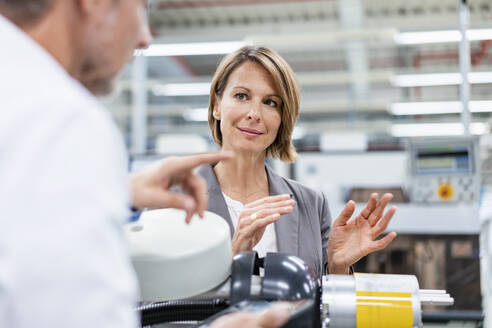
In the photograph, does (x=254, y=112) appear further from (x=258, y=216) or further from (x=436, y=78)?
(x=436, y=78)

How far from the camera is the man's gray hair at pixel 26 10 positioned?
476 mm

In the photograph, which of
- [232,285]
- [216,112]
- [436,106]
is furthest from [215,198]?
[436,106]

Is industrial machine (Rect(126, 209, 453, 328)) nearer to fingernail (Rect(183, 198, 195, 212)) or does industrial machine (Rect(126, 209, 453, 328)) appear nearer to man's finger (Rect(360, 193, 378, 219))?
fingernail (Rect(183, 198, 195, 212))

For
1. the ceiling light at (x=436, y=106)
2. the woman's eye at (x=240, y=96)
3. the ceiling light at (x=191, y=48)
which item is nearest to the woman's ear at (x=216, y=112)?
the woman's eye at (x=240, y=96)

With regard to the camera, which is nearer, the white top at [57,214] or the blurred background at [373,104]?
the white top at [57,214]

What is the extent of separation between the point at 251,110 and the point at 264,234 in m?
0.34

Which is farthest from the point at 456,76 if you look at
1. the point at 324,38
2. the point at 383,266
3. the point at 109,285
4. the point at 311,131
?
the point at 109,285

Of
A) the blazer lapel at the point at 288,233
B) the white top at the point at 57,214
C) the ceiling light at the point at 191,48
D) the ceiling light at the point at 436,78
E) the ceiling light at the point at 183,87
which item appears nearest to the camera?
the white top at the point at 57,214

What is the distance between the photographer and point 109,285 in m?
0.38

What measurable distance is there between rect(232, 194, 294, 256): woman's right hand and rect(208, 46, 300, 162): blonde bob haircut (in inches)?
16.0

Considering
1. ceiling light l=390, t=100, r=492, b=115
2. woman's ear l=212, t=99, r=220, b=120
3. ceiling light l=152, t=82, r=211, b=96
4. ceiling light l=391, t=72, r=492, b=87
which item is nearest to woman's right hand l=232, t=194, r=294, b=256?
woman's ear l=212, t=99, r=220, b=120

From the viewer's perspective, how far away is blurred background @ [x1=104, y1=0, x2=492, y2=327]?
129 inches

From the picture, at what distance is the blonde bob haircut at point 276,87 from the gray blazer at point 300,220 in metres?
0.11

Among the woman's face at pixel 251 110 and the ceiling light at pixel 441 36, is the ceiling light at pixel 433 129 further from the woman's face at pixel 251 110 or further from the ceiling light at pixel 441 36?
the woman's face at pixel 251 110
